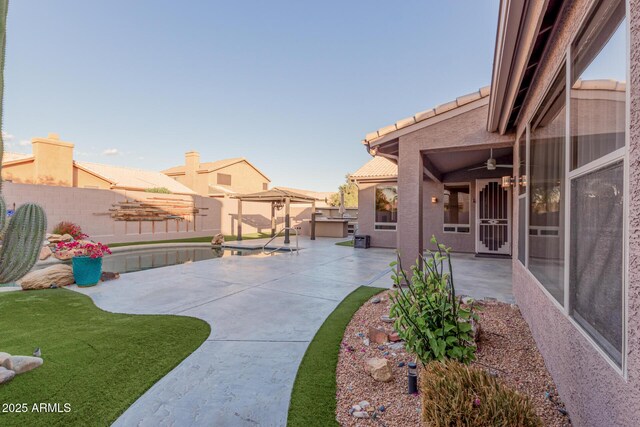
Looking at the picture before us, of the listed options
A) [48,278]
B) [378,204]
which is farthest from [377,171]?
[48,278]

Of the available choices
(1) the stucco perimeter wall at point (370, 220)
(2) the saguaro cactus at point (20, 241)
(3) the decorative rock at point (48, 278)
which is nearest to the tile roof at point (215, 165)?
(1) the stucco perimeter wall at point (370, 220)

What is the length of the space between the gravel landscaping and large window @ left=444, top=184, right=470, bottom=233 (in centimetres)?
754

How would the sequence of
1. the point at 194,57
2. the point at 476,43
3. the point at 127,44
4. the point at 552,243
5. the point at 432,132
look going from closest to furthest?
1. the point at 552,243
2. the point at 432,132
3. the point at 476,43
4. the point at 127,44
5. the point at 194,57

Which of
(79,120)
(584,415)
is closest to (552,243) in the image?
(584,415)

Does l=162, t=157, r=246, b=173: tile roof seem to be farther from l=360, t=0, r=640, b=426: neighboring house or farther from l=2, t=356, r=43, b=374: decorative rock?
l=360, t=0, r=640, b=426: neighboring house

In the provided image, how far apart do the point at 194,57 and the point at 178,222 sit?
882cm

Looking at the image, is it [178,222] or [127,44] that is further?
[178,222]

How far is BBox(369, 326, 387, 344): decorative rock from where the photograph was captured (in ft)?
12.1

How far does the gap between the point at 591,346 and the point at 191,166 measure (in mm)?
30537

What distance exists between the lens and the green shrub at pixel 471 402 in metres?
1.49

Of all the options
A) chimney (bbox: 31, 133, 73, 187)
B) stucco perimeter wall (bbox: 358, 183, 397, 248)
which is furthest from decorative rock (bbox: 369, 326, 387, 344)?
chimney (bbox: 31, 133, 73, 187)

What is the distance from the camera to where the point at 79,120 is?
1945 cm

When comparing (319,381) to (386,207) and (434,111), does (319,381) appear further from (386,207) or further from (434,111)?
(386,207)

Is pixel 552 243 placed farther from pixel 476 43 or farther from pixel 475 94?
pixel 476 43
